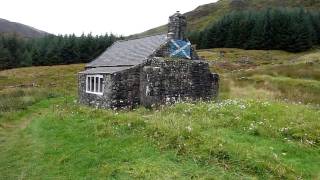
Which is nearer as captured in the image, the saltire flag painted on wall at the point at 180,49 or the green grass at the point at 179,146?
the green grass at the point at 179,146

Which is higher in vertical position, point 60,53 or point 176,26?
point 176,26

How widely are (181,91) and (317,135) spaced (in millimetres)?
16400

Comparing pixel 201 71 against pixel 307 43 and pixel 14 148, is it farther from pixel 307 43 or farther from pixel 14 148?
pixel 307 43

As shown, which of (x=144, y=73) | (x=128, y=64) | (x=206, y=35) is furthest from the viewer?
(x=206, y=35)

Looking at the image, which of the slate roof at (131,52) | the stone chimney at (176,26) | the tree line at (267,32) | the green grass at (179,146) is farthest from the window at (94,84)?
the tree line at (267,32)

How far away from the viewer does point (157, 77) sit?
3300 centimetres

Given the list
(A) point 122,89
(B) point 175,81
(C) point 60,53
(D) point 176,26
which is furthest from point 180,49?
(C) point 60,53

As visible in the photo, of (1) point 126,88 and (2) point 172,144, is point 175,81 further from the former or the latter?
(2) point 172,144

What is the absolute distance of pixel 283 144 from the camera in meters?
17.9

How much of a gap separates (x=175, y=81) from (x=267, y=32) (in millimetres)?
80848

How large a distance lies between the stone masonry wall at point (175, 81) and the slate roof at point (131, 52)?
2.07 meters

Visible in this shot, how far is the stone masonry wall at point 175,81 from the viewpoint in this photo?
108ft

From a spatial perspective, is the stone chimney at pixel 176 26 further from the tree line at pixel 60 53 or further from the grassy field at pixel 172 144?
the tree line at pixel 60 53

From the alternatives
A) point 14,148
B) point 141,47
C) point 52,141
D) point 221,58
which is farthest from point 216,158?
point 221,58
